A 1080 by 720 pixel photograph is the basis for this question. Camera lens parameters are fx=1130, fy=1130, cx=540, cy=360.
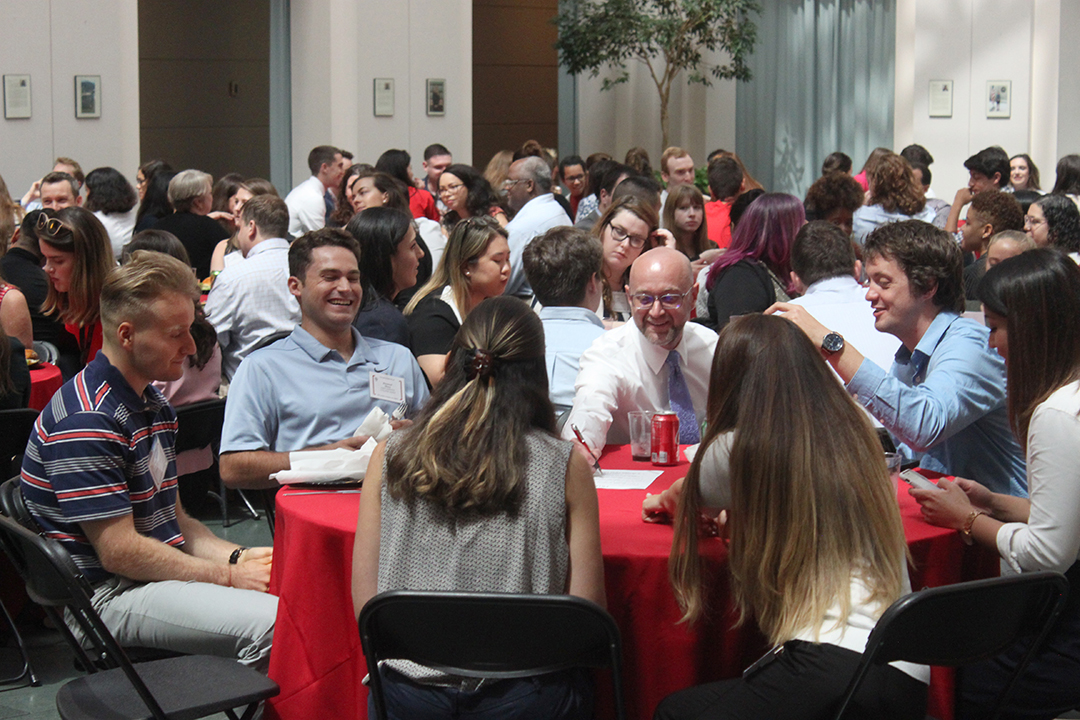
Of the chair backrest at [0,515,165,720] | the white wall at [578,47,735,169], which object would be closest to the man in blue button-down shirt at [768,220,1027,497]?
the chair backrest at [0,515,165,720]

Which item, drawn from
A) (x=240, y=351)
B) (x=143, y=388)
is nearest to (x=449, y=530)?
(x=143, y=388)

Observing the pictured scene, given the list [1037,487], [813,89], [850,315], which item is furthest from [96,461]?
[813,89]

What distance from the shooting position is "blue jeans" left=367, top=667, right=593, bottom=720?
80.7 inches

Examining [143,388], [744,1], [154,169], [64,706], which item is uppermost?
[744,1]

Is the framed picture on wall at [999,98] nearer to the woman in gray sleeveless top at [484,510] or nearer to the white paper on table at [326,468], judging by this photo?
the white paper on table at [326,468]

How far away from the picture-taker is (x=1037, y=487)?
2303 millimetres

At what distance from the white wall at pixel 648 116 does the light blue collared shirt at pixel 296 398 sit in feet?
37.4

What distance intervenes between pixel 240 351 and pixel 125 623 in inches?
118

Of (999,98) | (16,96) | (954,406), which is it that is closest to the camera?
(954,406)

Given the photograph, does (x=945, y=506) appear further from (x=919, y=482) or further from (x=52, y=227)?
(x=52, y=227)

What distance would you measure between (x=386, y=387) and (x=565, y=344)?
2.63 ft

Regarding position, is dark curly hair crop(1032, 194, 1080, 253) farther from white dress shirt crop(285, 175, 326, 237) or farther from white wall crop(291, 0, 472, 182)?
white wall crop(291, 0, 472, 182)

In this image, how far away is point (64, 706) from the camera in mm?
2283

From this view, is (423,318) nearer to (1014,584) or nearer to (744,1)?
(1014,584)
